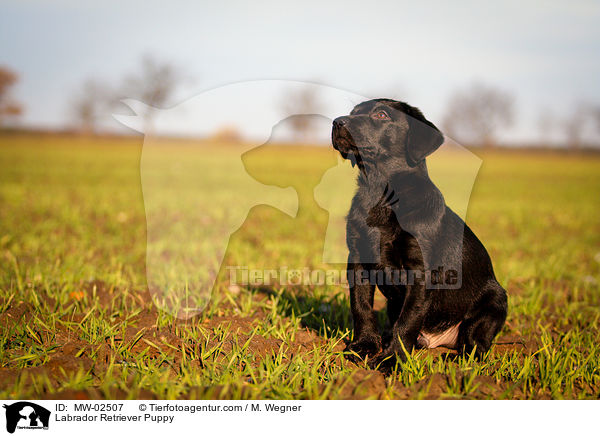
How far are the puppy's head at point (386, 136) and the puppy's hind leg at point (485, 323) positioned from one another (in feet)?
3.85

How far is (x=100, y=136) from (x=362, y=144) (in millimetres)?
60406

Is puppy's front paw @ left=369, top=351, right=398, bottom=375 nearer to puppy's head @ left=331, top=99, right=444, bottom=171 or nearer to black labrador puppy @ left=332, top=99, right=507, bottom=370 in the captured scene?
black labrador puppy @ left=332, top=99, right=507, bottom=370

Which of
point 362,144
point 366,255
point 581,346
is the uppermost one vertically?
point 362,144

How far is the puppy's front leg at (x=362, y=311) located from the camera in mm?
3146

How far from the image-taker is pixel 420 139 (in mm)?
3061

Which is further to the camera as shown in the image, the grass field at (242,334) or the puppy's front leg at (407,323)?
the puppy's front leg at (407,323)

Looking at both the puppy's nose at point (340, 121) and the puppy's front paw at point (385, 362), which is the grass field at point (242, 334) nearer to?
the puppy's front paw at point (385, 362)

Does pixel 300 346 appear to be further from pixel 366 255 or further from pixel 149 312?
pixel 149 312

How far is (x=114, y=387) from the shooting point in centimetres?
252

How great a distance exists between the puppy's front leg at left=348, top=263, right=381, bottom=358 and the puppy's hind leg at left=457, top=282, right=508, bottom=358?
69cm

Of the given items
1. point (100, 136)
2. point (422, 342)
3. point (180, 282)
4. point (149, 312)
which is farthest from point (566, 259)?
point (100, 136)
